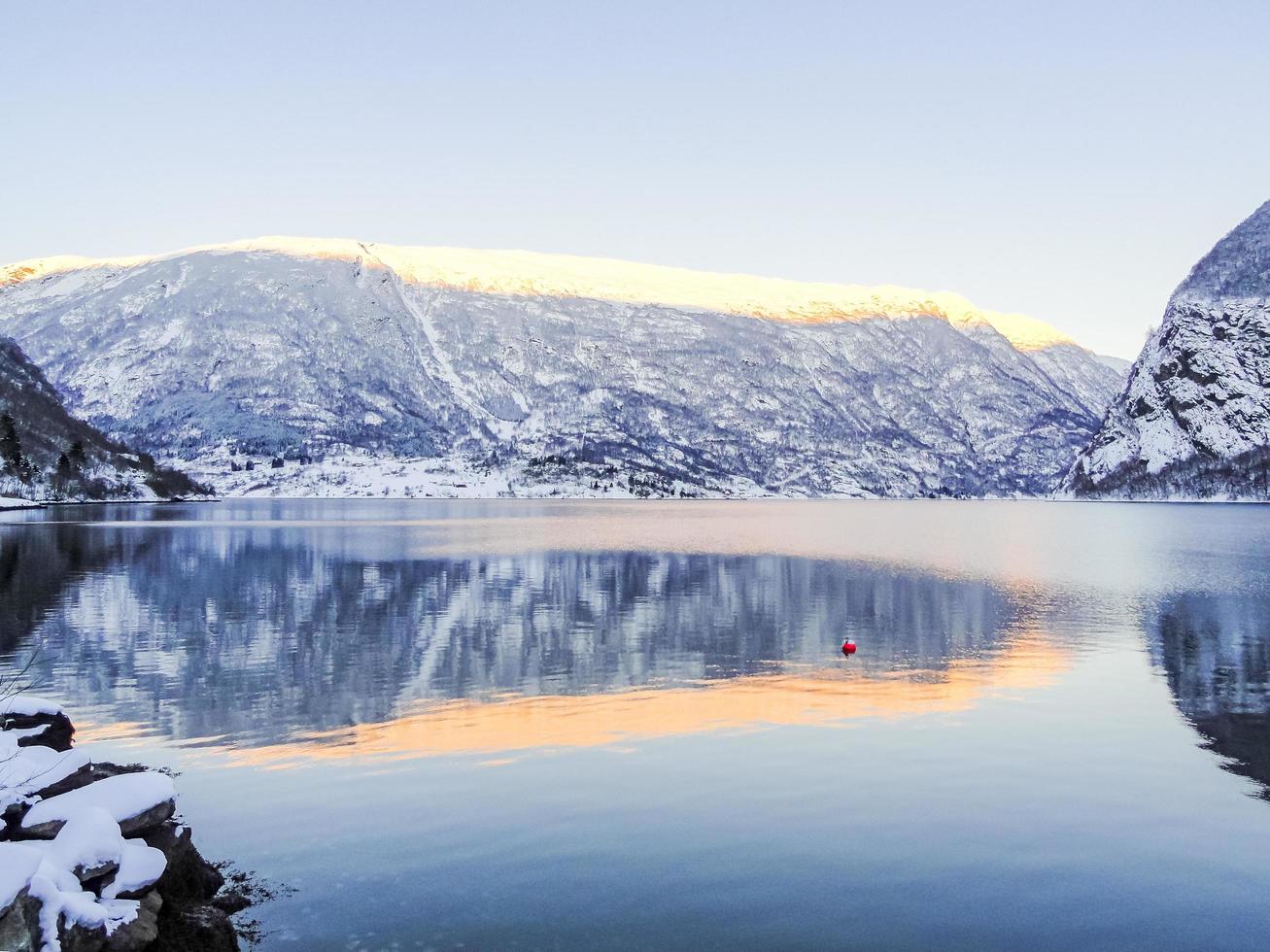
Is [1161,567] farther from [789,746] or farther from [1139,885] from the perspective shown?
[1139,885]

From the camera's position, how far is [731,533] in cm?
18975

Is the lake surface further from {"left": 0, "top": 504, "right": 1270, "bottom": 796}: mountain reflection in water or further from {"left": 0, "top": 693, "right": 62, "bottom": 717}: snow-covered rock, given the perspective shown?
{"left": 0, "top": 693, "right": 62, "bottom": 717}: snow-covered rock

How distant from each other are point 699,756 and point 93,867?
746 inches

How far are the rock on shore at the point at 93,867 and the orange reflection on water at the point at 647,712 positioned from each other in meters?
10.4

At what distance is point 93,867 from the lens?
1694 centimetres

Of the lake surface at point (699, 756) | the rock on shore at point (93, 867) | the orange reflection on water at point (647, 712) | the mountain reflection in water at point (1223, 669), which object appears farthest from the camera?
the mountain reflection in water at point (1223, 669)

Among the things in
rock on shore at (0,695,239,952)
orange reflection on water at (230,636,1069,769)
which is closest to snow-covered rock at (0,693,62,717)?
rock on shore at (0,695,239,952)

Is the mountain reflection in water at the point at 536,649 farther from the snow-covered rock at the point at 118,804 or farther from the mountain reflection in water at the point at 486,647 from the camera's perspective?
the snow-covered rock at the point at 118,804

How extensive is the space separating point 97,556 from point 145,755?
8612 centimetres

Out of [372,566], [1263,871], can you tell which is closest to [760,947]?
[1263,871]

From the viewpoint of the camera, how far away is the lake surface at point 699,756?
20281mm

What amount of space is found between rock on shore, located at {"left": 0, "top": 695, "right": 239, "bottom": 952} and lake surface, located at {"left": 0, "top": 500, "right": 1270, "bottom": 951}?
1.79 metres

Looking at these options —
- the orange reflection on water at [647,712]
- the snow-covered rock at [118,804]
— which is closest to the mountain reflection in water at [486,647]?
the orange reflection on water at [647,712]

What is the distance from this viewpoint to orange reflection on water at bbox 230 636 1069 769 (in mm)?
33344
